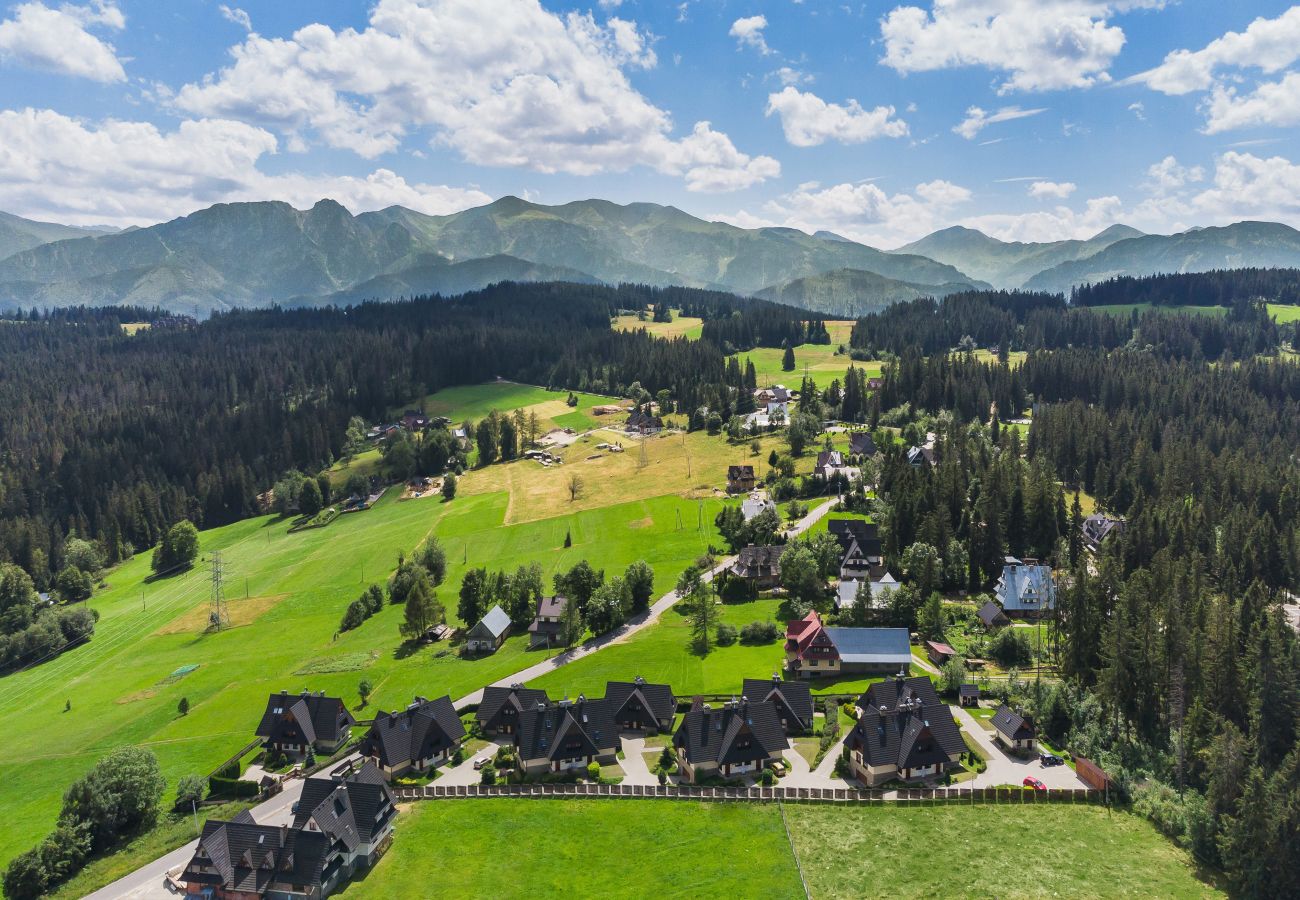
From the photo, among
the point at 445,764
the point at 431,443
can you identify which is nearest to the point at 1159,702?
the point at 445,764

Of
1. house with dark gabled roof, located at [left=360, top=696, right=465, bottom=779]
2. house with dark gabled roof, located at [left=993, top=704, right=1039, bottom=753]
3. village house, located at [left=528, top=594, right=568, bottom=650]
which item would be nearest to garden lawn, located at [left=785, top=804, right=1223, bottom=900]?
house with dark gabled roof, located at [left=993, top=704, right=1039, bottom=753]

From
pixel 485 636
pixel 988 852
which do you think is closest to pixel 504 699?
pixel 485 636

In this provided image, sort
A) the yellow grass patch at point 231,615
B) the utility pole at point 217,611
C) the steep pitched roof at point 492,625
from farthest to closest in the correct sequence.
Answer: the yellow grass patch at point 231,615
the utility pole at point 217,611
the steep pitched roof at point 492,625

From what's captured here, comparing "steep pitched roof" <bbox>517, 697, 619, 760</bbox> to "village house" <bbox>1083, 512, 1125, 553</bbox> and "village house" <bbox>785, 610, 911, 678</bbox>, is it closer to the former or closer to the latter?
"village house" <bbox>785, 610, 911, 678</bbox>

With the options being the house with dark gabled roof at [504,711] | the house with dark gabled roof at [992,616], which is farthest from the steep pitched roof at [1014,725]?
the house with dark gabled roof at [504,711]

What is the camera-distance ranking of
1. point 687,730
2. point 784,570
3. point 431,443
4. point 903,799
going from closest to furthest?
1. point 903,799
2. point 687,730
3. point 784,570
4. point 431,443

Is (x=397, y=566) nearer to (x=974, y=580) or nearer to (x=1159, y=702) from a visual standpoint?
(x=974, y=580)

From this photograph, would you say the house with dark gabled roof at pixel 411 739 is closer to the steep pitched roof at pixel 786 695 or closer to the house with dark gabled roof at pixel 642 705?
the house with dark gabled roof at pixel 642 705
